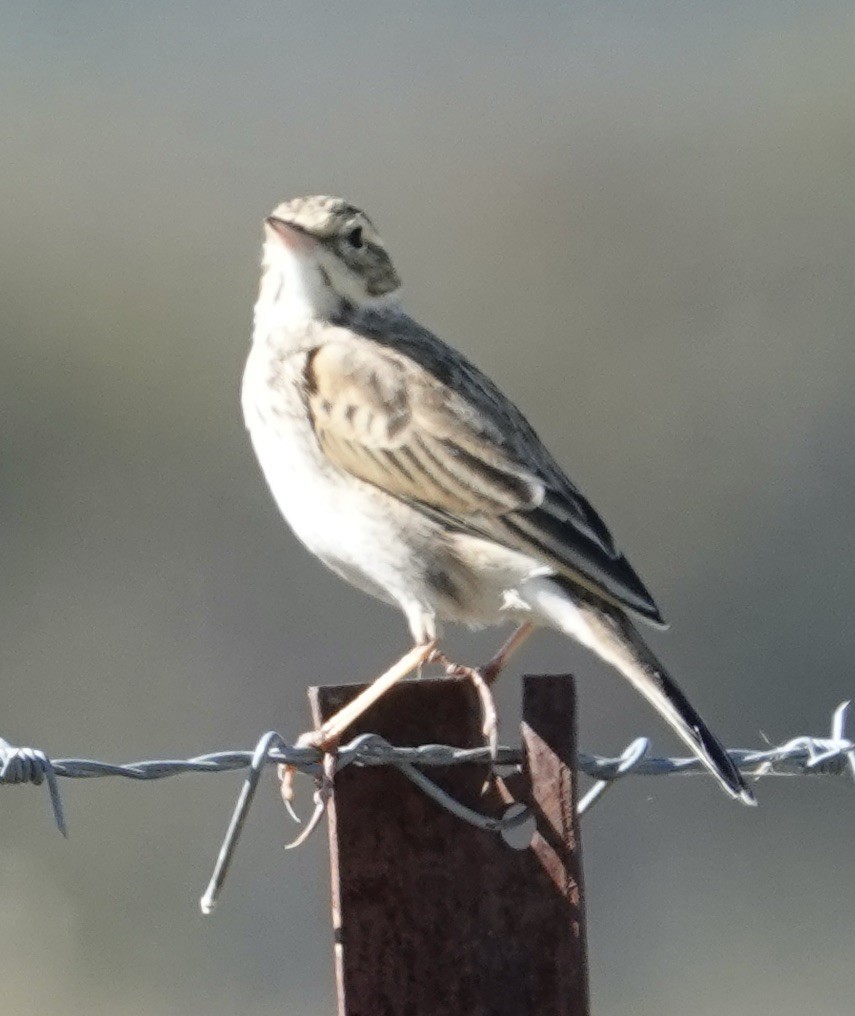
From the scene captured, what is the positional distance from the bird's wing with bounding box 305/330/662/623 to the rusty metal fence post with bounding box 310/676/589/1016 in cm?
146

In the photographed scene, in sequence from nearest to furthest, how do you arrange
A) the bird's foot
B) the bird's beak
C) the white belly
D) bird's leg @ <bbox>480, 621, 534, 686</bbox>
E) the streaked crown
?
the bird's foot, bird's leg @ <bbox>480, 621, 534, 686</bbox>, the white belly, the bird's beak, the streaked crown

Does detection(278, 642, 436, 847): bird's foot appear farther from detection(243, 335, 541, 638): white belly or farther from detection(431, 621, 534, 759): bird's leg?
detection(243, 335, 541, 638): white belly

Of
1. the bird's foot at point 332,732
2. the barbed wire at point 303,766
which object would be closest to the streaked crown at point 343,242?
the bird's foot at point 332,732

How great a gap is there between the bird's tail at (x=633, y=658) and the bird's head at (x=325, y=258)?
5.76ft

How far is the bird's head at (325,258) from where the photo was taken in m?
9.55

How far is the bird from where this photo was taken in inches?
318

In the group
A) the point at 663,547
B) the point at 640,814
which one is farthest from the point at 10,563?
the point at 640,814

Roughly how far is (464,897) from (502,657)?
182 cm

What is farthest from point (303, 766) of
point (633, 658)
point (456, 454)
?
point (456, 454)

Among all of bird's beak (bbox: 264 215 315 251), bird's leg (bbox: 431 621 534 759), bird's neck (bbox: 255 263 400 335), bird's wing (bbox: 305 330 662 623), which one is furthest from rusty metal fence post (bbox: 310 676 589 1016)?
bird's beak (bbox: 264 215 315 251)

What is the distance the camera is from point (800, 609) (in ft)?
68.3

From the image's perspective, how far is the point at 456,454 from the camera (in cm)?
860

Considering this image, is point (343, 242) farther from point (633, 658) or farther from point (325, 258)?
point (633, 658)

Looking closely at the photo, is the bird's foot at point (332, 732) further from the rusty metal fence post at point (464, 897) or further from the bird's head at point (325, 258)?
the bird's head at point (325, 258)
